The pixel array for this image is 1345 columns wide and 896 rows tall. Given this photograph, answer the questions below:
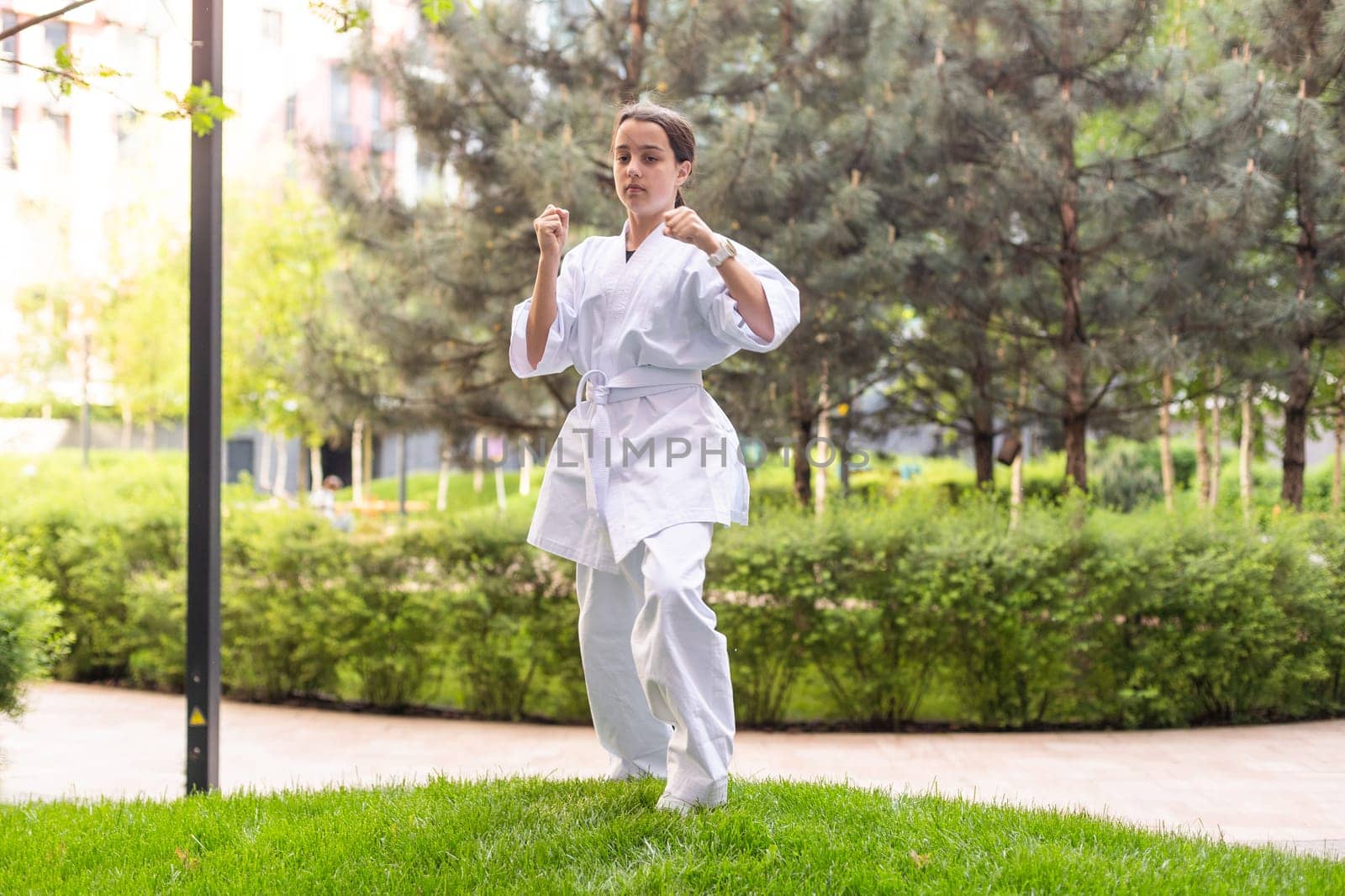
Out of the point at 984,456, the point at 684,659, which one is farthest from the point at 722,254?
the point at 984,456

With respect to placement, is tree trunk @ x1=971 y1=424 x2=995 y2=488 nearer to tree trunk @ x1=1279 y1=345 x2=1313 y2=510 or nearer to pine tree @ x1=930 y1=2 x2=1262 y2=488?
pine tree @ x1=930 y1=2 x2=1262 y2=488

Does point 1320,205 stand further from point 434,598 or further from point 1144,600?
point 434,598

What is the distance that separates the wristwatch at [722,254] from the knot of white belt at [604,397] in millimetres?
385

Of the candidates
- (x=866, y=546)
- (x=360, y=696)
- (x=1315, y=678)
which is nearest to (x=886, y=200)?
(x=866, y=546)

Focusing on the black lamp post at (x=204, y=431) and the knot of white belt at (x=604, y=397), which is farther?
the black lamp post at (x=204, y=431)

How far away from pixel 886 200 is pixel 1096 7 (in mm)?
2135

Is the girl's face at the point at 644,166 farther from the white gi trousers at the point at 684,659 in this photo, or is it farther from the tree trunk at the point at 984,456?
the tree trunk at the point at 984,456

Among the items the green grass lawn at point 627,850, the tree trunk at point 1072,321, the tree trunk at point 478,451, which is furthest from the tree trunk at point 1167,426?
the green grass lawn at point 627,850

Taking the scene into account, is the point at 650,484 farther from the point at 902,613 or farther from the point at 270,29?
the point at 270,29

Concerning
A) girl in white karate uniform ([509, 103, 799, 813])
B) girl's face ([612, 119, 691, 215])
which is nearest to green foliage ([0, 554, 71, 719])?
girl in white karate uniform ([509, 103, 799, 813])

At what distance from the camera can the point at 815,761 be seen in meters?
5.39

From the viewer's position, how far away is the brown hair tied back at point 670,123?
326 cm

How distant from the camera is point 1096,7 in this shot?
29.3 feet

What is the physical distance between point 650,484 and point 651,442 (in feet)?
0.42
